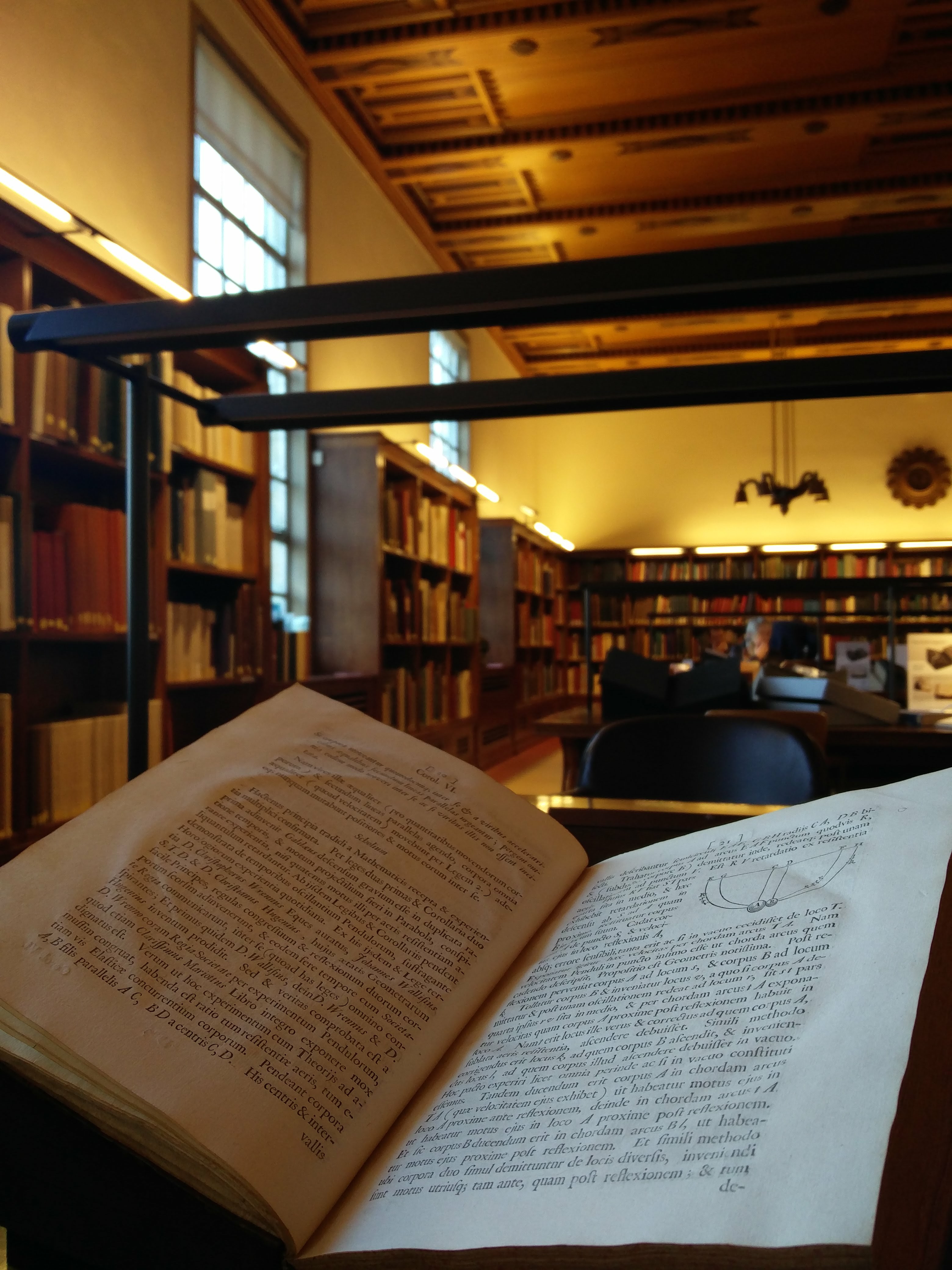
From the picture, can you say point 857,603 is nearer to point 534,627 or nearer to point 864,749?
point 534,627

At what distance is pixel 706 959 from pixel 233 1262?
22 centimetres

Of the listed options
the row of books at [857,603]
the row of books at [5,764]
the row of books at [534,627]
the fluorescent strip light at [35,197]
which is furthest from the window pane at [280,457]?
the row of books at [857,603]

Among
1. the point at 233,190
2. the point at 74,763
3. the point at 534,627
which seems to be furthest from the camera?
the point at 534,627

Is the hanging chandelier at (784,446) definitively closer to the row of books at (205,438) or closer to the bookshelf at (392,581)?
the bookshelf at (392,581)

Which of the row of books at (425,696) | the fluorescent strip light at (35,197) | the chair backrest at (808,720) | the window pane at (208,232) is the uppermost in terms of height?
the window pane at (208,232)

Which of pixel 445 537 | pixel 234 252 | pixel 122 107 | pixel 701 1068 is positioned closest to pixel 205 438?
pixel 122 107

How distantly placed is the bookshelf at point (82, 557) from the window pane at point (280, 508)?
4.38ft

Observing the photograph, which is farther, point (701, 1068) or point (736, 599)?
point (736, 599)

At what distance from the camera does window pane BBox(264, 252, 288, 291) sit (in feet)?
15.1

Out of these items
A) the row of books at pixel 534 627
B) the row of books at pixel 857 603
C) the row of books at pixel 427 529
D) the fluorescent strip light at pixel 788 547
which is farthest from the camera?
the fluorescent strip light at pixel 788 547

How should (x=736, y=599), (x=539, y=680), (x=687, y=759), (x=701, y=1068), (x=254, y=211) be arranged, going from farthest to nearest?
(x=736, y=599) < (x=539, y=680) < (x=254, y=211) < (x=687, y=759) < (x=701, y=1068)

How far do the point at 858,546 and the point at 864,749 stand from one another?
8.11 meters

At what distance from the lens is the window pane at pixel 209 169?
3.97m

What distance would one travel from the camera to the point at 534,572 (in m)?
9.05
